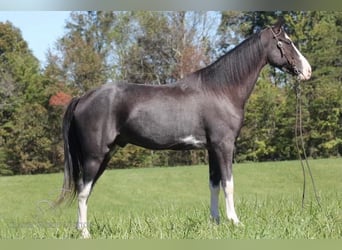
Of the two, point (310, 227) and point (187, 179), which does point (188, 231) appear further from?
point (187, 179)

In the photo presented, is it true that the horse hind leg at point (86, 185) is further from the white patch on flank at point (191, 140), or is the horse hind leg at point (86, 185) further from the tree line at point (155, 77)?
the tree line at point (155, 77)

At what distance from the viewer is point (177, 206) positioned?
4.59m

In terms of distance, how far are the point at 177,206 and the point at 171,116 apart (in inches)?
67.7

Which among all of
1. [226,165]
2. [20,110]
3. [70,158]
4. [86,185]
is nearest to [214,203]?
[226,165]

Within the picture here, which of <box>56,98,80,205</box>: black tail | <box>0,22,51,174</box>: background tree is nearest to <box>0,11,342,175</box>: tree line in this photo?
<box>0,22,51,174</box>: background tree

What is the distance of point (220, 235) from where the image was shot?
9.37 ft

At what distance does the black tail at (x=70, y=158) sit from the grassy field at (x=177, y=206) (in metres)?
0.10

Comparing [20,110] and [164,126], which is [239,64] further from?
[20,110]

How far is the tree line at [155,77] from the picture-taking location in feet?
14.0

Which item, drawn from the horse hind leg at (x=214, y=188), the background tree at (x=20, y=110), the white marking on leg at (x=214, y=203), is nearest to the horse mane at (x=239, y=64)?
the horse hind leg at (x=214, y=188)

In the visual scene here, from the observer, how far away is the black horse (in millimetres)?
A: 3082

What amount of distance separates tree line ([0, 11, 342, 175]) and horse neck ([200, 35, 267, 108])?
0.60 meters

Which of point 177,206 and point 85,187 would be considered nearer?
point 85,187

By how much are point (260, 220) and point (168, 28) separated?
1.79 meters
